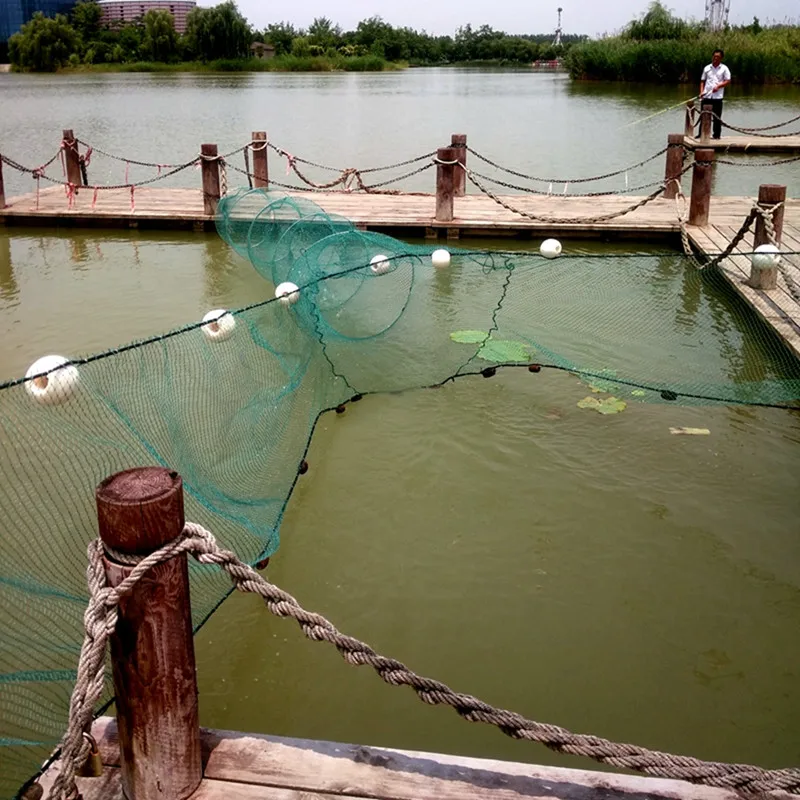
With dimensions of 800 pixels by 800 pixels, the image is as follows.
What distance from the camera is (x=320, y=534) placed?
517 centimetres

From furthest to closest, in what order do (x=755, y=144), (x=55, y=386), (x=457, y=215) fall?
(x=755, y=144), (x=457, y=215), (x=55, y=386)

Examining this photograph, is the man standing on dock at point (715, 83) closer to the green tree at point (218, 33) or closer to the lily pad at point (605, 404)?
the lily pad at point (605, 404)

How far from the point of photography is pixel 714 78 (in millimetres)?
18125

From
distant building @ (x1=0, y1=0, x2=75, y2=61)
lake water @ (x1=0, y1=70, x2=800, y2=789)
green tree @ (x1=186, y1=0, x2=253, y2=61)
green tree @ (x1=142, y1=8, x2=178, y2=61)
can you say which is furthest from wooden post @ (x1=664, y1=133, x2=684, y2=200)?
distant building @ (x1=0, y1=0, x2=75, y2=61)

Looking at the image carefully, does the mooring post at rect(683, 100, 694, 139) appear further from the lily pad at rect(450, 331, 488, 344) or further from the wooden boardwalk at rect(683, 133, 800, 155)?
the lily pad at rect(450, 331, 488, 344)

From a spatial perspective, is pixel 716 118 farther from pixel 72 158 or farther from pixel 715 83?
pixel 72 158

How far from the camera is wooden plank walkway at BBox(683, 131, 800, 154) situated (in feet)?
63.7

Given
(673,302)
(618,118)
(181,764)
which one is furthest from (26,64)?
(181,764)

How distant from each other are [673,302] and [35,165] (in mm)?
15708

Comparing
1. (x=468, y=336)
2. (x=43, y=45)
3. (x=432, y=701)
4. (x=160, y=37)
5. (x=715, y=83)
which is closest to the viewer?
(x=432, y=701)

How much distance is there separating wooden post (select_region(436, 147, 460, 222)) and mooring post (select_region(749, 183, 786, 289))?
4.40 metres

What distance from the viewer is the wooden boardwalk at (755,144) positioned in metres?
19.4

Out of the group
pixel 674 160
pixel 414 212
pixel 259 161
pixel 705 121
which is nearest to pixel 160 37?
pixel 705 121

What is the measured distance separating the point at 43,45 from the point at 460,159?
69.8 m
